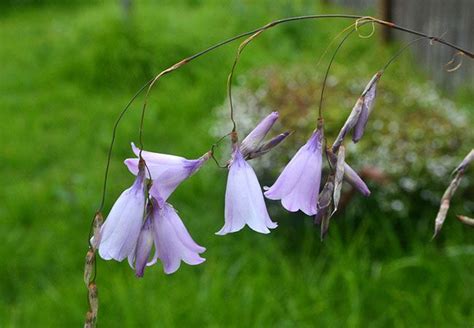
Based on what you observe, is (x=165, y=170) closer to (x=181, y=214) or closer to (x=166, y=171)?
(x=166, y=171)

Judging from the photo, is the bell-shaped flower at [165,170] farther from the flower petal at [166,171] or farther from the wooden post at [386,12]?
the wooden post at [386,12]

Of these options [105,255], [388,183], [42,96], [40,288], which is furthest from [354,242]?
[42,96]

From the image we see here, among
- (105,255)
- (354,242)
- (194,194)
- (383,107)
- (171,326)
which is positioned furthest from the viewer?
(194,194)

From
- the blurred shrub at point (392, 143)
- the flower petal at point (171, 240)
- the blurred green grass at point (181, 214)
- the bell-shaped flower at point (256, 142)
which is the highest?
the bell-shaped flower at point (256, 142)

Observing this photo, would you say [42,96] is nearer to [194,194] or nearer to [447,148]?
[194,194]

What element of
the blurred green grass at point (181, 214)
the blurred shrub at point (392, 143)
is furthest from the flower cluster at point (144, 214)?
the blurred shrub at point (392, 143)

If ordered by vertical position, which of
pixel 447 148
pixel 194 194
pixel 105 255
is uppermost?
pixel 105 255
